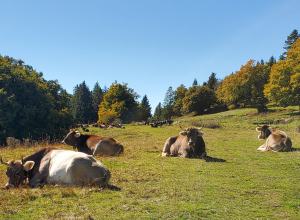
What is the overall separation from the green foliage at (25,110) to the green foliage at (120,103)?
38069 mm

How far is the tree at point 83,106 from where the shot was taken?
81.1 m

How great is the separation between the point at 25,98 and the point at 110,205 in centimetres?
2028

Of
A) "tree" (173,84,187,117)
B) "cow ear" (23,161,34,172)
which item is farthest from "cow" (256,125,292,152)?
"tree" (173,84,187,117)

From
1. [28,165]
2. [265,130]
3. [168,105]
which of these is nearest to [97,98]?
[168,105]

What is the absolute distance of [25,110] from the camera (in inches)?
803

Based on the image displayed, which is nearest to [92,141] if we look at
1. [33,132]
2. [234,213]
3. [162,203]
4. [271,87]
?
[162,203]

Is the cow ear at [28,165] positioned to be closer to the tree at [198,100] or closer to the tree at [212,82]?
the tree at [198,100]

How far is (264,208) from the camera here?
15.3ft

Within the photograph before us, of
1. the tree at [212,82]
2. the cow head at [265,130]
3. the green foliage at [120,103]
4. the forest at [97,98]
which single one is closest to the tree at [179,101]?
the forest at [97,98]

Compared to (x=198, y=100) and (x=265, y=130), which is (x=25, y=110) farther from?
(x=198, y=100)

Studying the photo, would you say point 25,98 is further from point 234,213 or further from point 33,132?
point 234,213

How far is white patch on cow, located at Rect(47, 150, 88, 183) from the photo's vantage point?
6.37m

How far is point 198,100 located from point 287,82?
1441 inches

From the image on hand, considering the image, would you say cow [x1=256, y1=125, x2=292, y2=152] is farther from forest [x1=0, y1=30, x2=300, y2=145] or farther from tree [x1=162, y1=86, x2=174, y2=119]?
tree [x1=162, y1=86, x2=174, y2=119]
